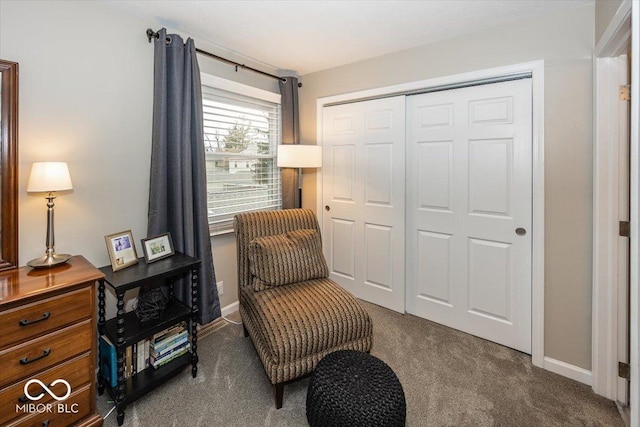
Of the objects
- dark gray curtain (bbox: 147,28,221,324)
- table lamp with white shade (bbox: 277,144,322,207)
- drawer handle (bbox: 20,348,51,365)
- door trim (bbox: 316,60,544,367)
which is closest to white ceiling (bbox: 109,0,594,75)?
dark gray curtain (bbox: 147,28,221,324)

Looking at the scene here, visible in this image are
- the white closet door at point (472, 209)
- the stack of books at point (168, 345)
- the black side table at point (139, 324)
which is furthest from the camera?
the white closet door at point (472, 209)

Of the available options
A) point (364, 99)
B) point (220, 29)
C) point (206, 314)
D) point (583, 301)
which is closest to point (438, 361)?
point (583, 301)

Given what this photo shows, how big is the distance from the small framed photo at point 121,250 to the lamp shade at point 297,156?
1.39 meters

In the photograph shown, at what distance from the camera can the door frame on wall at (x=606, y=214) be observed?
1815mm

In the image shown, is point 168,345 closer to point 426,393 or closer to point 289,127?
point 426,393

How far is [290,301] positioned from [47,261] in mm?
1352

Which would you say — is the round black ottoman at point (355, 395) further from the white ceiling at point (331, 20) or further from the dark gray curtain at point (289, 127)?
the white ceiling at point (331, 20)

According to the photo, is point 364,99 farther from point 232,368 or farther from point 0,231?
point 0,231

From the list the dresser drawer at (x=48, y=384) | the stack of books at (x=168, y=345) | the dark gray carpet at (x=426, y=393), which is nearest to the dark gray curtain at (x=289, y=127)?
the dark gray carpet at (x=426, y=393)

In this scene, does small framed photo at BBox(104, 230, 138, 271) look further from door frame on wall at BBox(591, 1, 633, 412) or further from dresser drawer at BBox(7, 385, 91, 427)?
door frame on wall at BBox(591, 1, 633, 412)

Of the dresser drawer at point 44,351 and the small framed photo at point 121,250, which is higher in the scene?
the small framed photo at point 121,250

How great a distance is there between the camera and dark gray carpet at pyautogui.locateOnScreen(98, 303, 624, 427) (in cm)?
173

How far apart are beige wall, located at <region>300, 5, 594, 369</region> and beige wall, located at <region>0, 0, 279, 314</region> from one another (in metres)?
2.58

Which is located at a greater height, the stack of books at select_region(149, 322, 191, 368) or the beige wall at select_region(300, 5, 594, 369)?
the beige wall at select_region(300, 5, 594, 369)
